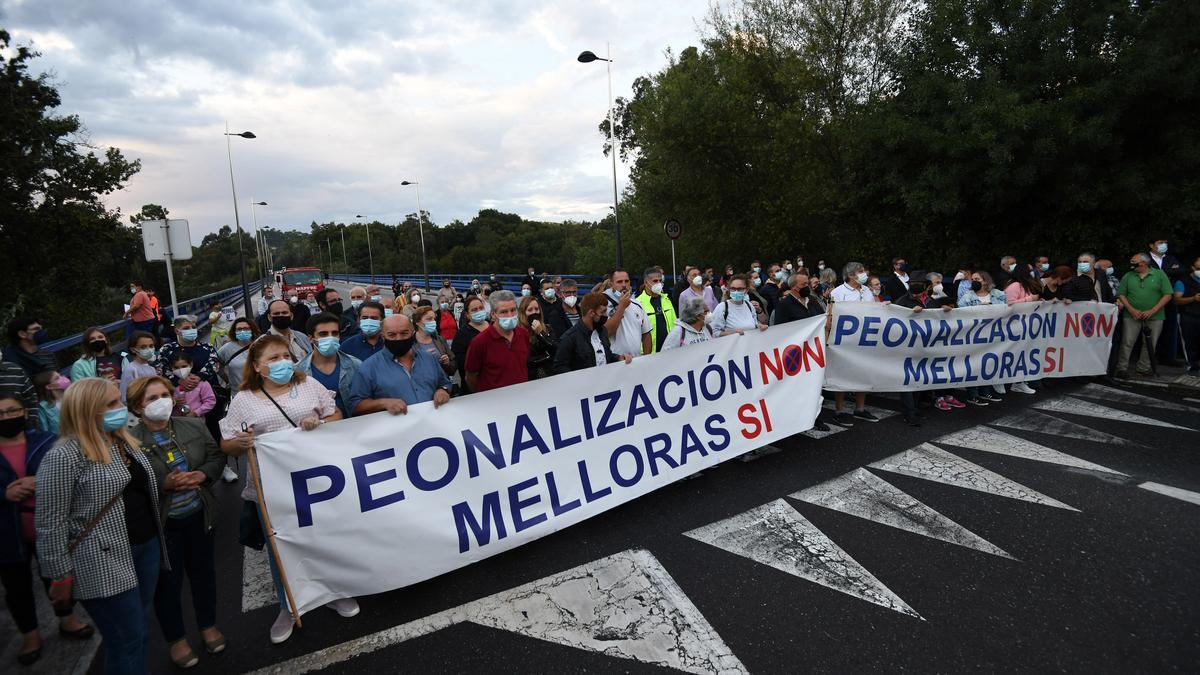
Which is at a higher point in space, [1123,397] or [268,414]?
[268,414]

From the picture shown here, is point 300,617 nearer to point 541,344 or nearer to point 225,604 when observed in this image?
point 225,604

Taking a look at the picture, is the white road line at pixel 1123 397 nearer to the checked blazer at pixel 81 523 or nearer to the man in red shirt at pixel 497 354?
the man in red shirt at pixel 497 354

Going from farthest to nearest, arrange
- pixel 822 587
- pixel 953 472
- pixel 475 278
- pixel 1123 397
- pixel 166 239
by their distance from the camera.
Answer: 1. pixel 475 278
2. pixel 166 239
3. pixel 1123 397
4. pixel 953 472
5. pixel 822 587

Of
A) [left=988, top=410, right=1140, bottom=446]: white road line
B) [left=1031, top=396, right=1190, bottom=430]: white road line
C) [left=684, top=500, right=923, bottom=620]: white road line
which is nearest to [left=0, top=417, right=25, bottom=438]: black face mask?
[left=684, top=500, right=923, bottom=620]: white road line

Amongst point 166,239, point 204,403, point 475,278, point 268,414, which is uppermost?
point 166,239

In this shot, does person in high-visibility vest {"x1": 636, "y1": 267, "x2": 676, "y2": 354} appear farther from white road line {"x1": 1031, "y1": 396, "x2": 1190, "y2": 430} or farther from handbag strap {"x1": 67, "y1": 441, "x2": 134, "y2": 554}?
white road line {"x1": 1031, "y1": 396, "x2": 1190, "y2": 430}

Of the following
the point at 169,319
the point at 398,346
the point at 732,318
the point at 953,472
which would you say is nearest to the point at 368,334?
the point at 398,346

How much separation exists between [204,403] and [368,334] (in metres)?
1.51

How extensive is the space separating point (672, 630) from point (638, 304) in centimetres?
334

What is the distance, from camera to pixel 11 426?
315cm

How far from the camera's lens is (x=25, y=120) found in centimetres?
1802

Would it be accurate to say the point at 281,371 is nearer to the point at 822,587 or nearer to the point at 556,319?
the point at 822,587

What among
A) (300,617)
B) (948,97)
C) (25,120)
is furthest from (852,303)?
(25,120)

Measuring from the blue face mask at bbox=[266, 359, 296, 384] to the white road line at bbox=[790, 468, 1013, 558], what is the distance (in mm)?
3778
